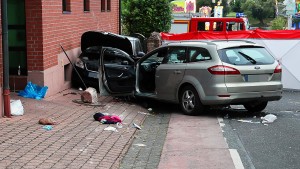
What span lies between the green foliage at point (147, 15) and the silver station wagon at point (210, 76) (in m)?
14.5

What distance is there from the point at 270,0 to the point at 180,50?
77.1 m

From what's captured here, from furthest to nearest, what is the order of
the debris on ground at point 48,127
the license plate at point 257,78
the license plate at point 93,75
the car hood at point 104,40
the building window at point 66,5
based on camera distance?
the car hood at point 104,40 → the building window at point 66,5 → the license plate at point 93,75 → the license plate at point 257,78 → the debris on ground at point 48,127

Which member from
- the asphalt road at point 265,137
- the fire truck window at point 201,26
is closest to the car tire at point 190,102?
the asphalt road at point 265,137

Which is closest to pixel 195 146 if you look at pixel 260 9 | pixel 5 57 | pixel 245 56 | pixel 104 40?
pixel 245 56

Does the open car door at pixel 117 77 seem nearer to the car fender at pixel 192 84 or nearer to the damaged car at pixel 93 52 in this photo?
the damaged car at pixel 93 52

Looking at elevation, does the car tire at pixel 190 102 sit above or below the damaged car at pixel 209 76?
below

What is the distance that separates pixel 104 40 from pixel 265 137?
8.40m

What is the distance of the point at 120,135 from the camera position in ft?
28.3

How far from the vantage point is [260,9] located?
272ft

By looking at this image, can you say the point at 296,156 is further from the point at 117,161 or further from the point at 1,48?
the point at 1,48

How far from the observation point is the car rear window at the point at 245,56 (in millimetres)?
10672

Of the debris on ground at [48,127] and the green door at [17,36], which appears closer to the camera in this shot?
the debris on ground at [48,127]

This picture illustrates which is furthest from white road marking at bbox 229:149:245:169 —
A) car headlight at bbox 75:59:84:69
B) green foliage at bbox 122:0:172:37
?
green foliage at bbox 122:0:172:37

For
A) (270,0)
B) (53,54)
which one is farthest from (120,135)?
(270,0)
